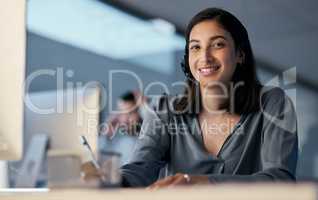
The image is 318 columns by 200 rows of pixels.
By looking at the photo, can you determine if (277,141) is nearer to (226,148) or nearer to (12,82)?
(226,148)

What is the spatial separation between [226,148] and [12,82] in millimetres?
637

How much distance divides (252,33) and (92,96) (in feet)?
1.84

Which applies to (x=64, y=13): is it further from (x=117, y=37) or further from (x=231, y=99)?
(x=231, y=99)

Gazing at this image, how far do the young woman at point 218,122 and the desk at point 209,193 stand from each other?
69cm

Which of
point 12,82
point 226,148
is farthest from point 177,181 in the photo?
point 12,82

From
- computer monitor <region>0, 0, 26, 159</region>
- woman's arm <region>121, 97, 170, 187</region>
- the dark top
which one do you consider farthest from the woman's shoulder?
computer monitor <region>0, 0, 26, 159</region>

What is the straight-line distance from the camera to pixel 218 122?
1550 mm

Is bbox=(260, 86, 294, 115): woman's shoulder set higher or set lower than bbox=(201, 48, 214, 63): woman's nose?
lower

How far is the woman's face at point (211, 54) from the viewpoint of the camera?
153cm

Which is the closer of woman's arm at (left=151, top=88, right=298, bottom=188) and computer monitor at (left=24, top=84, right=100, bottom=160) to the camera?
woman's arm at (left=151, top=88, right=298, bottom=188)

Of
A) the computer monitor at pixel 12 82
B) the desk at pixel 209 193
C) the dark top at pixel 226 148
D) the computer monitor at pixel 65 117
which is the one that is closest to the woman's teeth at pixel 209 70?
the dark top at pixel 226 148

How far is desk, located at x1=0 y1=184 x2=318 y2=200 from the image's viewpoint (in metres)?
0.64

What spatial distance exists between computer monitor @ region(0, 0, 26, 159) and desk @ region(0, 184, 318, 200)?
0.55 meters

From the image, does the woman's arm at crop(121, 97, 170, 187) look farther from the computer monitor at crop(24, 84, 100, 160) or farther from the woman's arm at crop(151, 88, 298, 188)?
the woman's arm at crop(151, 88, 298, 188)
